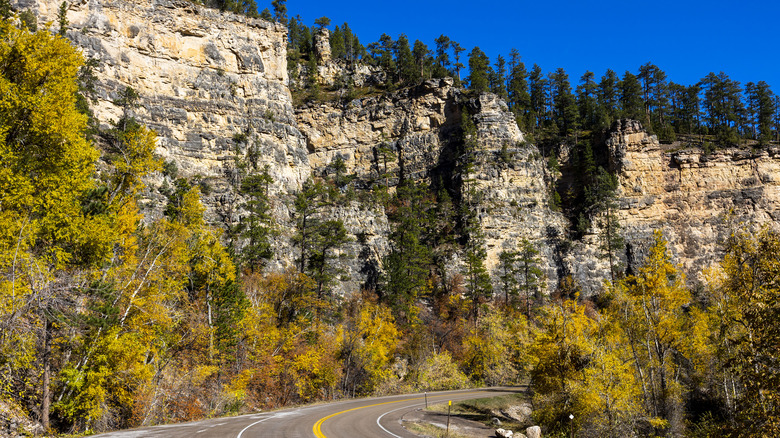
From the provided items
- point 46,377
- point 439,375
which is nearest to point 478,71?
point 439,375

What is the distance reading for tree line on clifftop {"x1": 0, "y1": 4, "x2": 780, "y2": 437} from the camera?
12055 mm

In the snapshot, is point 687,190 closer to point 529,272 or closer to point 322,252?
point 529,272

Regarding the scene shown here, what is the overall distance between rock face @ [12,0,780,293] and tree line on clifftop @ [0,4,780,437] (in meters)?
Result: 19.1

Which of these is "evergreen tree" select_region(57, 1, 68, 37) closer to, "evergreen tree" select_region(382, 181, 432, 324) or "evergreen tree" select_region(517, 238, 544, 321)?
"evergreen tree" select_region(382, 181, 432, 324)

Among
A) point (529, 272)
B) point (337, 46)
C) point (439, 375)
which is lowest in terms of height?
point (439, 375)

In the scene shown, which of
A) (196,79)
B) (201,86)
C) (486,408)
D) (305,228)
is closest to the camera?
(486,408)

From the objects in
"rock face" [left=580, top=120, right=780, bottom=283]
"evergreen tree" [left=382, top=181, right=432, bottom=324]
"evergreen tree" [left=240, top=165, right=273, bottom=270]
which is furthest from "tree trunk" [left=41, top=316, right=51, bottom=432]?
"rock face" [left=580, top=120, right=780, bottom=283]

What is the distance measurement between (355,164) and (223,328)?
55293 millimetres

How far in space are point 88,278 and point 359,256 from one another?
47.3 metres

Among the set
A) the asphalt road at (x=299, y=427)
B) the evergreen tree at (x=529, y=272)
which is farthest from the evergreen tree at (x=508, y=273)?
the asphalt road at (x=299, y=427)

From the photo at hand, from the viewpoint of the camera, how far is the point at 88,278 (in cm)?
1567

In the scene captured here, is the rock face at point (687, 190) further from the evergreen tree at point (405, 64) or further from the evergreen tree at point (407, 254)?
the evergreen tree at point (405, 64)

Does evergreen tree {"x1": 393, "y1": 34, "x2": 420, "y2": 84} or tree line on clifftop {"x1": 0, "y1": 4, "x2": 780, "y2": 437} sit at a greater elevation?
evergreen tree {"x1": 393, "y1": 34, "x2": 420, "y2": 84}

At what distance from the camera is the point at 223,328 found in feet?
88.6
